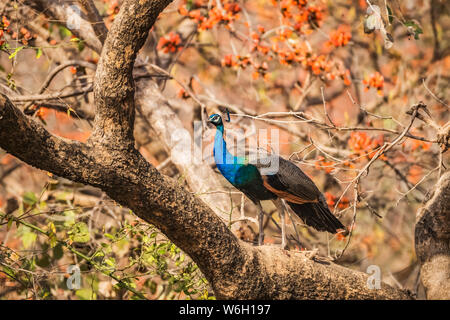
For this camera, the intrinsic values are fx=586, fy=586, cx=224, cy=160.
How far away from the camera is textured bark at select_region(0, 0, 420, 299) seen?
3125 millimetres

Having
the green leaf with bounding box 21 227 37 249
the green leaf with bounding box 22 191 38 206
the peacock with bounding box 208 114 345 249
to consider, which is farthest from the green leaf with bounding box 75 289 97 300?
the peacock with bounding box 208 114 345 249

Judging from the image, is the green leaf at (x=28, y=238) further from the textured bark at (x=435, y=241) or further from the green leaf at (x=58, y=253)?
the textured bark at (x=435, y=241)

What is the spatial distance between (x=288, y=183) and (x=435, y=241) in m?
1.35

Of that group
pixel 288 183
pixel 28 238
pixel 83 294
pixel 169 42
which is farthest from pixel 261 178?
pixel 169 42

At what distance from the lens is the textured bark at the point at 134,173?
312 cm

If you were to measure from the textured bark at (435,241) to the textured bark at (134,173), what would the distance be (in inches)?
46.5

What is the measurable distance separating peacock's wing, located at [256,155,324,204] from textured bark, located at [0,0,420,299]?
58 cm

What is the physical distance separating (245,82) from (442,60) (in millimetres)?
3507

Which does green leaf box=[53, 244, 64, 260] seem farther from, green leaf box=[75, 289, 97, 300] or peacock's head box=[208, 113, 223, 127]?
peacock's head box=[208, 113, 223, 127]

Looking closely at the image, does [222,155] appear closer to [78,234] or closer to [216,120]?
[216,120]

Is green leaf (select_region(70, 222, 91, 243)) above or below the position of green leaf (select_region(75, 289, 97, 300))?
above

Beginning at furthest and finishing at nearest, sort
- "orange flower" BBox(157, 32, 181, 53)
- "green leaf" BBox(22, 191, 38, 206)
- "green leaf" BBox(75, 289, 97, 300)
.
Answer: "orange flower" BBox(157, 32, 181, 53) < "green leaf" BBox(22, 191, 38, 206) < "green leaf" BBox(75, 289, 97, 300)
